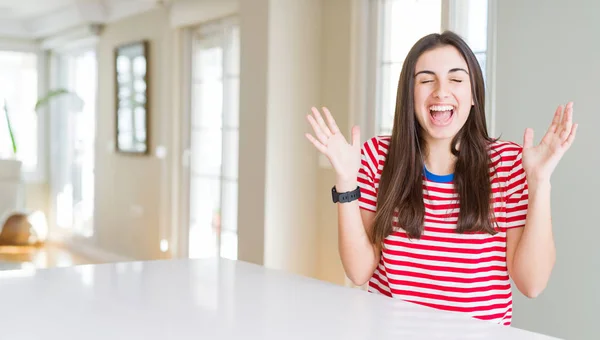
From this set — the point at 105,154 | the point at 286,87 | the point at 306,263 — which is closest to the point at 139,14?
the point at 105,154

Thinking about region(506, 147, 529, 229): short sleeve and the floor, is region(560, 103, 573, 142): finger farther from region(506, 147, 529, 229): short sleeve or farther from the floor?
the floor

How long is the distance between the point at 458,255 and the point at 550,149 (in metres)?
0.31

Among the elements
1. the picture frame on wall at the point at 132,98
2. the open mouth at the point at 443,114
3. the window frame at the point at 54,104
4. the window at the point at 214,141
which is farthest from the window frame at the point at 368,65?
the window frame at the point at 54,104

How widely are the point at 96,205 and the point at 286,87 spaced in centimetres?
378

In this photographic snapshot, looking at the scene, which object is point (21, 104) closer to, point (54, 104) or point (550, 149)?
point (54, 104)

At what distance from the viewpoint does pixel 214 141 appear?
18.0 ft

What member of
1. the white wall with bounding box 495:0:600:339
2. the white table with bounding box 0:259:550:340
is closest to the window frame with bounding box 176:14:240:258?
the white wall with bounding box 495:0:600:339

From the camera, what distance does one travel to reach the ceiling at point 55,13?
21.4 ft

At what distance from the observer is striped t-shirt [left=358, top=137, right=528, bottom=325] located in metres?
1.64

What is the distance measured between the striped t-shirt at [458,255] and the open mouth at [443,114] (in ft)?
0.44

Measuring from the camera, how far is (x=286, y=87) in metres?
4.15

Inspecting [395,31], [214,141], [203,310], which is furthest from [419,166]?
[214,141]

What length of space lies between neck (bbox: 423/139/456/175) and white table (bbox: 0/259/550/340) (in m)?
0.46

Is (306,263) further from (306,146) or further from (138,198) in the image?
(138,198)
